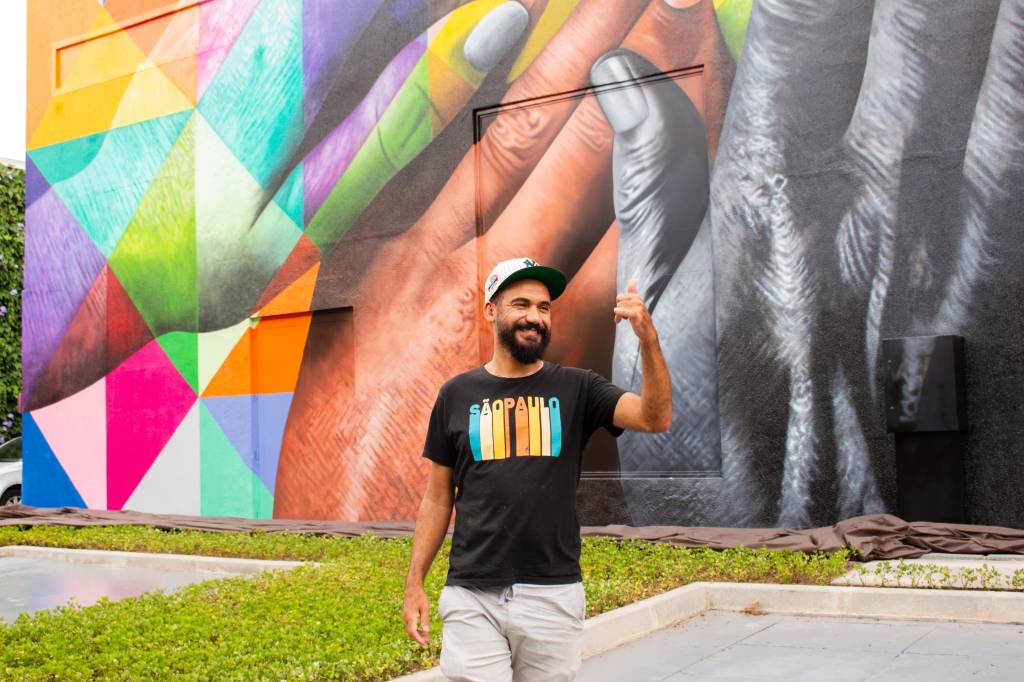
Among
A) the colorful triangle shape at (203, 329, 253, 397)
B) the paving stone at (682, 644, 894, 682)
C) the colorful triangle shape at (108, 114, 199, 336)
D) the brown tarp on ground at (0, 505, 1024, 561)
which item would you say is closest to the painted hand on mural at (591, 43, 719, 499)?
the brown tarp on ground at (0, 505, 1024, 561)

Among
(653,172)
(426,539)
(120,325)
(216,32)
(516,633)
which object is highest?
(216,32)

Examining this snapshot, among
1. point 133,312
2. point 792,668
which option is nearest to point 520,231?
point 133,312

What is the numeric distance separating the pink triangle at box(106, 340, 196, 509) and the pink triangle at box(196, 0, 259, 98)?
3.86 meters

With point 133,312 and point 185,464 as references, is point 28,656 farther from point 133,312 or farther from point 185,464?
point 133,312

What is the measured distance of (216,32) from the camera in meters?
16.3

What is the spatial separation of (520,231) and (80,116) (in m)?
8.37

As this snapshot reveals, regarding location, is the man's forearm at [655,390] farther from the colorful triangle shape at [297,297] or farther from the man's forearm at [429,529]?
the colorful triangle shape at [297,297]

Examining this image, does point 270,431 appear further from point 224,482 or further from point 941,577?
point 941,577

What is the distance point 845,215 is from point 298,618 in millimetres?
6666

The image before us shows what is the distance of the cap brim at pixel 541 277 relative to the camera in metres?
3.58

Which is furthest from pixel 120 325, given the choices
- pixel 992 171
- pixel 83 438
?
pixel 992 171

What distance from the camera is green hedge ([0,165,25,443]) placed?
22844mm

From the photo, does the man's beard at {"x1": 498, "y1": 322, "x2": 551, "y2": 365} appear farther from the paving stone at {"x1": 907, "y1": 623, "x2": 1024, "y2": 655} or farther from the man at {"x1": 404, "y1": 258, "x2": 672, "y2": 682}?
the paving stone at {"x1": 907, "y1": 623, "x2": 1024, "y2": 655}

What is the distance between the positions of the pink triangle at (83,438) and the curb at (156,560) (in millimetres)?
4109
